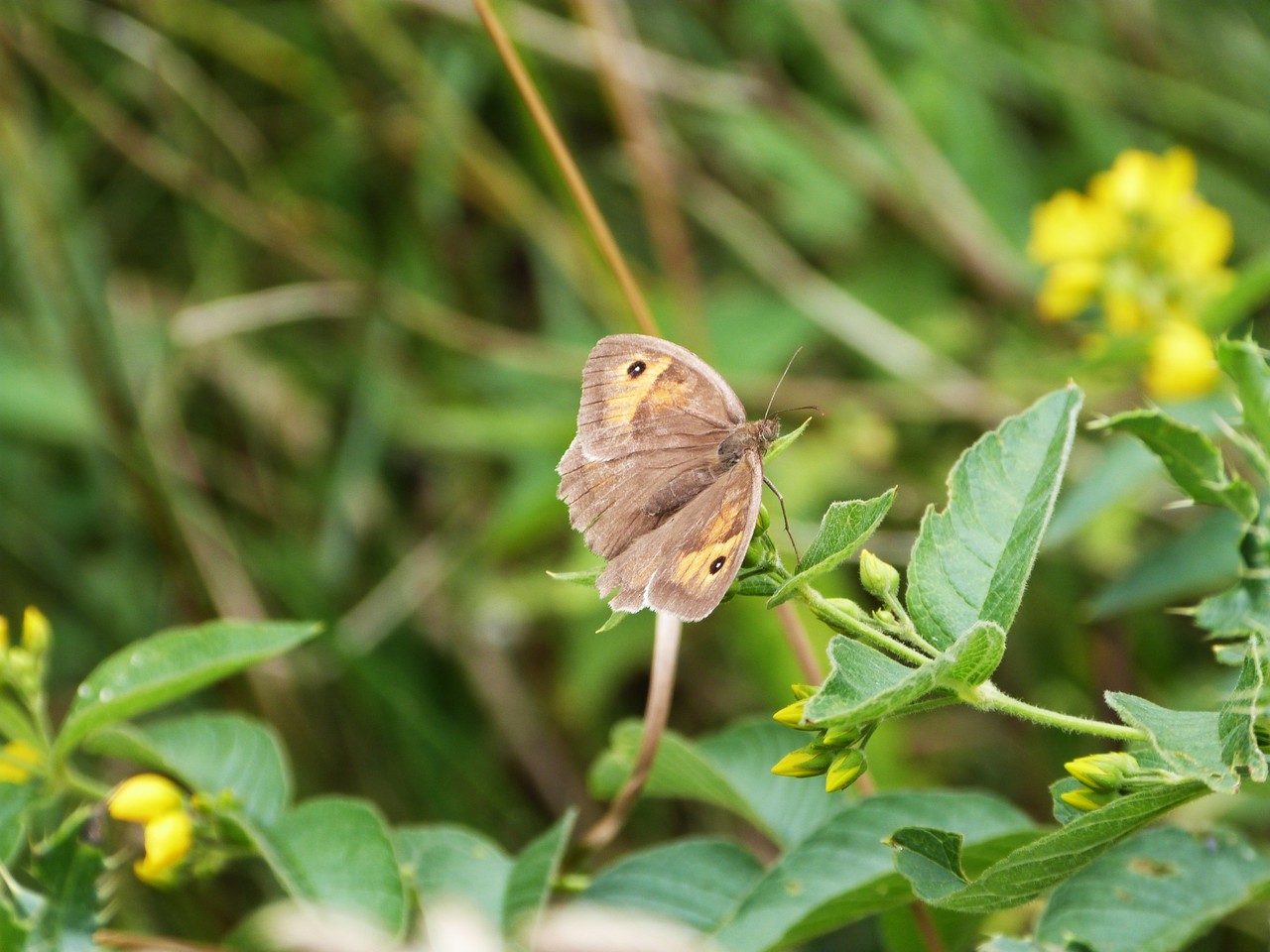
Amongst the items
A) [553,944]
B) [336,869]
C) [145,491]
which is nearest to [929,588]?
[553,944]

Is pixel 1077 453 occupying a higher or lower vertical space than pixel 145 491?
higher

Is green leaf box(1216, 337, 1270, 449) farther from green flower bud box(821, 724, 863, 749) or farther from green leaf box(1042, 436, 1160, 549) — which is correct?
green leaf box(1042, 436, 1160, 549)

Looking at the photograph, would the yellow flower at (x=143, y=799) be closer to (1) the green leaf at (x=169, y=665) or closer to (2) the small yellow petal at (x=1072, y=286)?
(1) the green leaf at (x=169, y=665)

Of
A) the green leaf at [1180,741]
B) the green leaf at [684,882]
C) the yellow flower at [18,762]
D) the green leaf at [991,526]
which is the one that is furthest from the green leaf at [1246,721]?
the yellow flower at [18,762]

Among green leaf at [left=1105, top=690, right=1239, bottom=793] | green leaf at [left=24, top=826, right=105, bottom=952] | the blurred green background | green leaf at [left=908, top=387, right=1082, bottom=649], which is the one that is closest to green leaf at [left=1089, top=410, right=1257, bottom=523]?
green leaf at [left=908, top=387, right=1082, bottom=649]

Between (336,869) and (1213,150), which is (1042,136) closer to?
(1213,150)

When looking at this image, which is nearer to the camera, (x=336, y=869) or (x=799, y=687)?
(x=799, y=687)

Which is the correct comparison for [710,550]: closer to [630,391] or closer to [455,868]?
[630,391]
